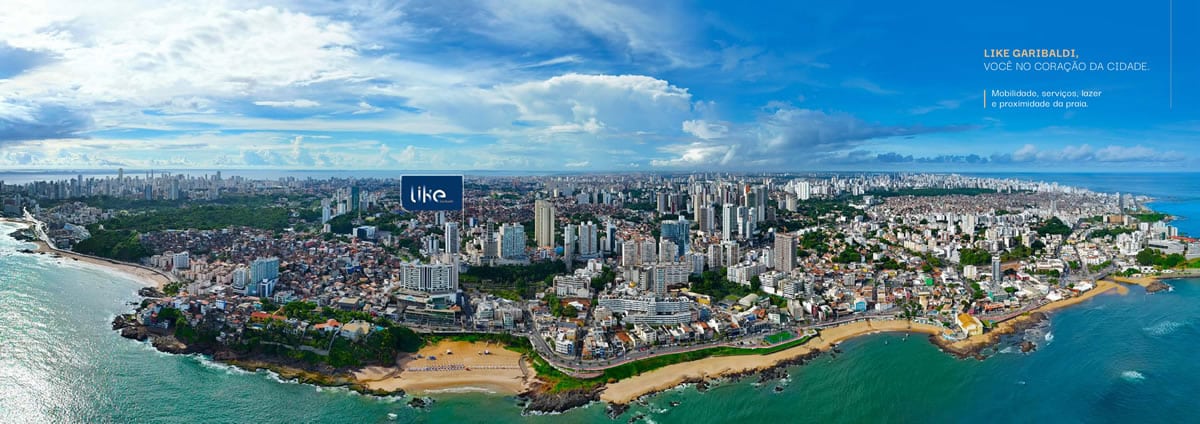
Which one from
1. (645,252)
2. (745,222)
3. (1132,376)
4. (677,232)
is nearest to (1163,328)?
(1132,376)

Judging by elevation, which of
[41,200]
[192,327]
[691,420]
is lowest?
[691,420]

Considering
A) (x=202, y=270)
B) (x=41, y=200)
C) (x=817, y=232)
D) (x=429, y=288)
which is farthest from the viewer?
(x=41, y=200)

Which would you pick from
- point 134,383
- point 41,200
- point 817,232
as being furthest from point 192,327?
point 41,200

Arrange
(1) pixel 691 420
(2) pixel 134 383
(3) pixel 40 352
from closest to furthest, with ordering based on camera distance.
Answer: (1) pixel 691 420 < (2) pixel 134 383 < (3) pixel 40 352

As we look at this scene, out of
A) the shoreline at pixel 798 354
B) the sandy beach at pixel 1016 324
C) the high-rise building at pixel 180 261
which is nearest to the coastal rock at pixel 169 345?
the high-rise building at pixel 180 261

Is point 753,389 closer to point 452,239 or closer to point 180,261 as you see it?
point 452,239

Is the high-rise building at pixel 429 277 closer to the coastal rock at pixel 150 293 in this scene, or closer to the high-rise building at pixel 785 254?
the coastal rock at pixel 150 293

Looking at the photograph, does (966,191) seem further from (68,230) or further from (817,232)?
(68,230)

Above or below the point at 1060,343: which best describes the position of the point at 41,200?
above
